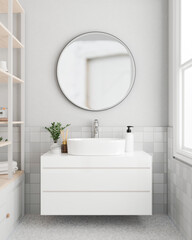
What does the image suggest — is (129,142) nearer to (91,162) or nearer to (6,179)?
(91,162)

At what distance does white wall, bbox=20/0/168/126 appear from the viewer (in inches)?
105

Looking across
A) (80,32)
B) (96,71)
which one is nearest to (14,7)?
(80,32)

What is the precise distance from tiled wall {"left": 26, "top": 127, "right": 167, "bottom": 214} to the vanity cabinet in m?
0.50

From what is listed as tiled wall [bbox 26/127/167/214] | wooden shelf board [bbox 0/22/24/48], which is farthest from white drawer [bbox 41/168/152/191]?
wooden shelf board [bbox 0/22/24/48]

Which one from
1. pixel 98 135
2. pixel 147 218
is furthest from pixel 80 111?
pixel 147 218

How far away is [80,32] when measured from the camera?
2676 millimetres

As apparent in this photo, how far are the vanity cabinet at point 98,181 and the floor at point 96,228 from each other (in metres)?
0.22

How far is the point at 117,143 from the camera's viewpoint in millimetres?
2244

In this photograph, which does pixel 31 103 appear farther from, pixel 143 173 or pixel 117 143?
pixel 143 173

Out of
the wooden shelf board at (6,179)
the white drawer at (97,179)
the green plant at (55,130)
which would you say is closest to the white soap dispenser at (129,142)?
the white drawer at (97,179)

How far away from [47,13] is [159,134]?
5.78 ft

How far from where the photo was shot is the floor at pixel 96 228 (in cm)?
217

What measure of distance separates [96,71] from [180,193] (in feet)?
4.78

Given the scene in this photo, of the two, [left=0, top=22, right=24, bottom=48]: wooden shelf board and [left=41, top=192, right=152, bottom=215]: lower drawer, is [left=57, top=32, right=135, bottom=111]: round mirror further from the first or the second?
[left=41, top=192, right=152, bottom=215]: lower drawer
